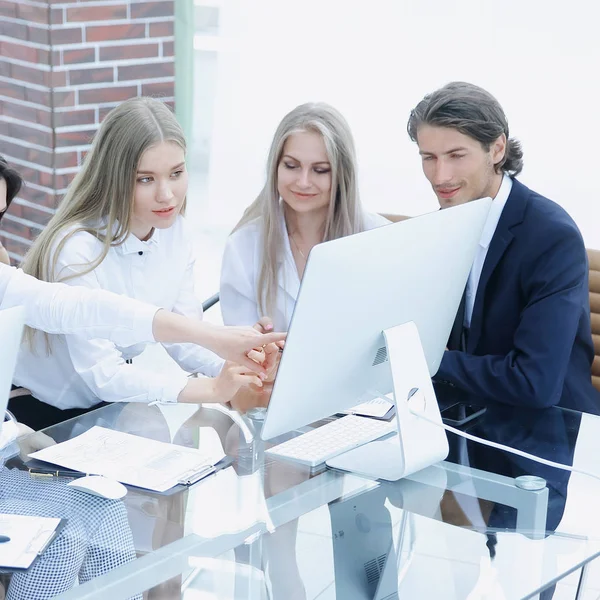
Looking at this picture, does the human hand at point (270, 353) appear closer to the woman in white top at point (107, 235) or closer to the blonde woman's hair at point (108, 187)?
the woman in white top at point (107, 235)

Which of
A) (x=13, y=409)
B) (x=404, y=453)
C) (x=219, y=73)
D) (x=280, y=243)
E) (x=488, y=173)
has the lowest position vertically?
(x=13, y=409)

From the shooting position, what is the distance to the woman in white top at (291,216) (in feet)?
8.53

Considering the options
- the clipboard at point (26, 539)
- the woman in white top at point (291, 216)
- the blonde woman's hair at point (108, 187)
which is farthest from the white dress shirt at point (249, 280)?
the clipboard at point (26, 539)

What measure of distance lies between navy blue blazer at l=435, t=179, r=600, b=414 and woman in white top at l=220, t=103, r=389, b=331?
433 mm

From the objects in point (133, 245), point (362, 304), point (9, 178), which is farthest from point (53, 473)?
point (9, 178)

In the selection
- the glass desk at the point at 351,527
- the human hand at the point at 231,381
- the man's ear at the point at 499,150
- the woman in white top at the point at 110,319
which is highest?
the man's ear at the point at 499,150

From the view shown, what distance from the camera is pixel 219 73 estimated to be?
4.54 m

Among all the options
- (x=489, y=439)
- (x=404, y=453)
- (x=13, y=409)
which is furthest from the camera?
(x=13, y=409)

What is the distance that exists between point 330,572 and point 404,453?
33 centimetres

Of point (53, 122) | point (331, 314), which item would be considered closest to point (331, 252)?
point (331, 314)

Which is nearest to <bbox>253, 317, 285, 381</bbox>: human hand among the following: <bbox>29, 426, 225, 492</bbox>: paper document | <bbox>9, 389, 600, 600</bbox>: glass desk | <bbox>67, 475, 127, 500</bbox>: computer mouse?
<bbox>9, 389, 600, 600</bbox>: glass desk

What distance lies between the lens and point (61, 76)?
12.6ft

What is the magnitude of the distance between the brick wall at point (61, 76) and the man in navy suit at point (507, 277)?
1.77m

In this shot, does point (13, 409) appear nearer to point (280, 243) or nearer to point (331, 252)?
point (280, 243)
